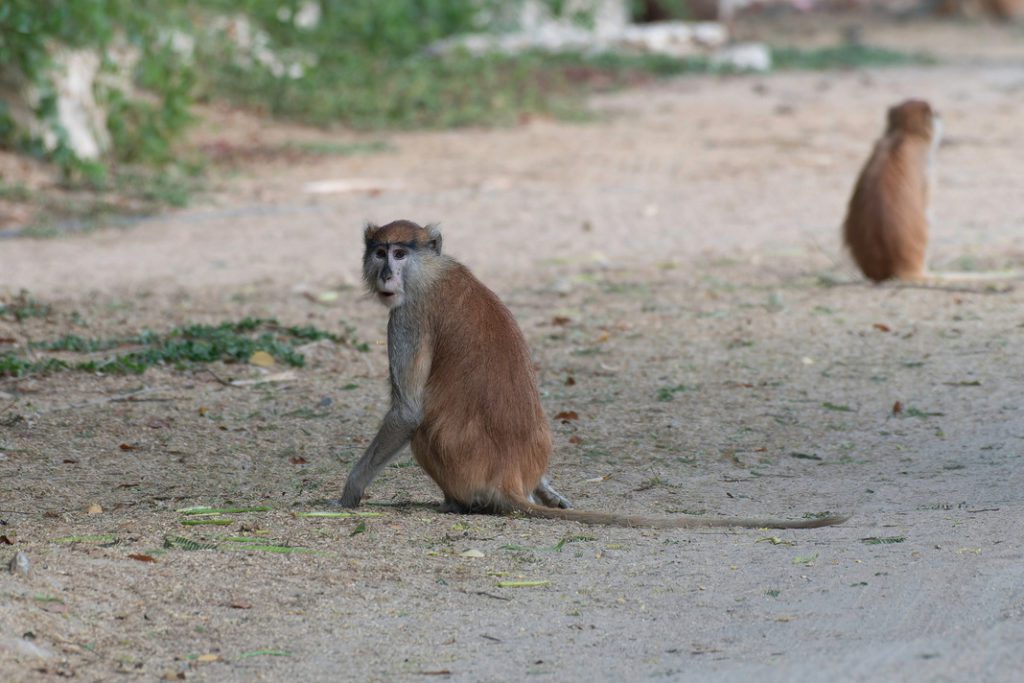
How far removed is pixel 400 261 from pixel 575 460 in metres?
1.49

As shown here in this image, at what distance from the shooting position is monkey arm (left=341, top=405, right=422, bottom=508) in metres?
5.36

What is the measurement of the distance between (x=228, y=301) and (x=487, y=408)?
4.69m

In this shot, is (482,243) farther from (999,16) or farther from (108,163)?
(999,16)

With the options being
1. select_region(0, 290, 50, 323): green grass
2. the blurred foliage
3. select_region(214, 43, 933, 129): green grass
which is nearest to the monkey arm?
select_region(0, 290, 50, 323): green grass

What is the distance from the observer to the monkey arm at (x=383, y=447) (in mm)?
5359

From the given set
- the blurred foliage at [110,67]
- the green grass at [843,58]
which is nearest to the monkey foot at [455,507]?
the blurred foliage at [110,67]

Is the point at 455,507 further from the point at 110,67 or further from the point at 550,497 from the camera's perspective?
the point at 110,67

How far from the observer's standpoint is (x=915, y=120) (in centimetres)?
998

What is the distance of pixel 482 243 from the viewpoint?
456 inches

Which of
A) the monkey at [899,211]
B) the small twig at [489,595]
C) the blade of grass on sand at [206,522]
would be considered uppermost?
the monkey at [899,211]

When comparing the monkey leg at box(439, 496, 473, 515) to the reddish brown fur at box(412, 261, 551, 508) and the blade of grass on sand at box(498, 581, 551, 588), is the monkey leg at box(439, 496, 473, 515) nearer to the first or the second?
the reddish brown fur at box(412, 261, 551, 508)

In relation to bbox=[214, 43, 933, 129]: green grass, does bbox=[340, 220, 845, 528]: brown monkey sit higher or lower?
lower

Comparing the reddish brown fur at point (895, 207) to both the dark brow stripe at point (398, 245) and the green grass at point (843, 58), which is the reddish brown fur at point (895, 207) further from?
the green grass at point (843, 58)

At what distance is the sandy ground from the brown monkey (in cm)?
18
